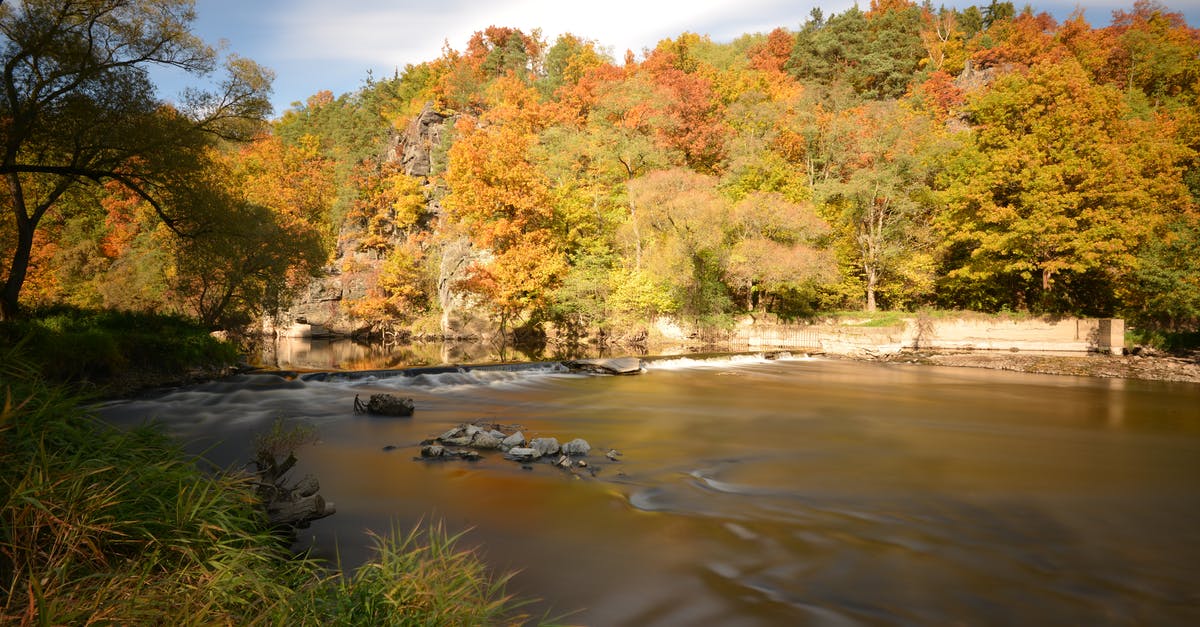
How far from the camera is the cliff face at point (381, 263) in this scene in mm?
40906

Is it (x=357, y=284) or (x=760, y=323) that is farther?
(x=357, y=284)

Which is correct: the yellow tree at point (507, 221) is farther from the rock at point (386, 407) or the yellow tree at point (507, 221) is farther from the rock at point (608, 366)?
the rock at point (386, 407)

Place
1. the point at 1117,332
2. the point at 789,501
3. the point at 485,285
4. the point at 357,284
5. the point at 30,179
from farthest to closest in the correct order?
the point at 357,284 < the point at 485,285 < the point at 1117,332 < the point at 30,179 < the point at 789,501

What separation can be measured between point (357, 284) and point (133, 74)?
33.2 m

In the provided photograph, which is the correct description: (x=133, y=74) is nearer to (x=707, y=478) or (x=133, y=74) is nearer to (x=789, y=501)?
(x=707, y=478)

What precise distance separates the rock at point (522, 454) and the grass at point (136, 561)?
17.1ft

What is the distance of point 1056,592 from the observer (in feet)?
18.2

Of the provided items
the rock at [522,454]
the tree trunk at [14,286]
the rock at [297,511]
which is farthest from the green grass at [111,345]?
the rock at [522,454]

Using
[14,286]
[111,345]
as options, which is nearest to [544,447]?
[111,345]

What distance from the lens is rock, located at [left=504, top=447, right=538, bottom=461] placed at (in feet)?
31.3

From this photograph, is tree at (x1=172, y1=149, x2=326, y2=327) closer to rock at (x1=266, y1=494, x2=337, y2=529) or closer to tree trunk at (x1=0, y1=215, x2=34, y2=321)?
tree trunk at (x1=0, y1=215, x2=34, y2=321)

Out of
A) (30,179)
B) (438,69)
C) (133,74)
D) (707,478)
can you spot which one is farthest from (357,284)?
(707,478)

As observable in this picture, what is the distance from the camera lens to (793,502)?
8.02m

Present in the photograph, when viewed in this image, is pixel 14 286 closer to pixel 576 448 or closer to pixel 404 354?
pixel 576 448
